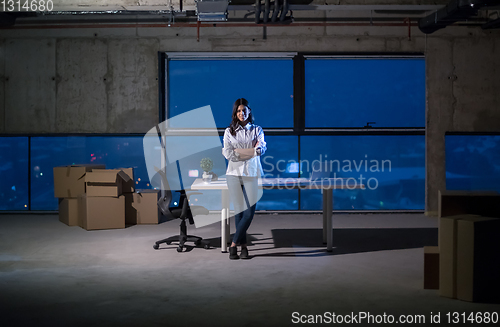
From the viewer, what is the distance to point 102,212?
581 cm

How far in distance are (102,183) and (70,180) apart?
605 millimetres

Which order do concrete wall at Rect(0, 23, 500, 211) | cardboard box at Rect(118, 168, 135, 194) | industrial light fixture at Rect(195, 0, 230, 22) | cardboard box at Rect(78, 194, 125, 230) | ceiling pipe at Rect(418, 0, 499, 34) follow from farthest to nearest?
concrete wall at Rect(0, 23, 500, 211)
cardboard box at Rect(118, 168, 135, 194)
cardboard box at Rect(78, 194, 125, 230)
industrial light fixture at Rect(195, 0, 230, 22)
ceiling pipe at Rect(418, 0, 499, 34)

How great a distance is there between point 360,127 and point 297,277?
3900mm

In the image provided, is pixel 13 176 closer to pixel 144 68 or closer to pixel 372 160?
pixel 144 68

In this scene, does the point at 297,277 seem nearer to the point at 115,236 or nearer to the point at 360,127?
the point at 115,236

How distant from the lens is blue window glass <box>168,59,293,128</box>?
→ 725 centimetres

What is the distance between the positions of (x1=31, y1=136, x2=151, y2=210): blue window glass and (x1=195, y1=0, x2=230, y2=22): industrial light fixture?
6.94 ft

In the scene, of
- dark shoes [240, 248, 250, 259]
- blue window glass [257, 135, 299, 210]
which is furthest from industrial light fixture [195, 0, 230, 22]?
dark shoes [240, 248, 250, 259]

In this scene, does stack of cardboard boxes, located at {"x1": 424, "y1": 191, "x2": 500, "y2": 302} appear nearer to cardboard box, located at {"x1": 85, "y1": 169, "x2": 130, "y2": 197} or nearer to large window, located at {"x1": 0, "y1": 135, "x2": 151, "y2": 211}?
cardboard box, located at {"x1": 85, "y1": 169, "x2": 130, "y2": 197}

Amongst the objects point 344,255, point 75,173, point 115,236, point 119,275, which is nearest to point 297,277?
point 344,255

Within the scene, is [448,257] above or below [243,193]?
below

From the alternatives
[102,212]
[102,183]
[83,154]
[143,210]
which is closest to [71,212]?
[102,212]

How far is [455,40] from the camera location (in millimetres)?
7023

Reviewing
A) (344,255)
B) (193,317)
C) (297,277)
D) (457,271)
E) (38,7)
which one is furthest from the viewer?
(38,7)
